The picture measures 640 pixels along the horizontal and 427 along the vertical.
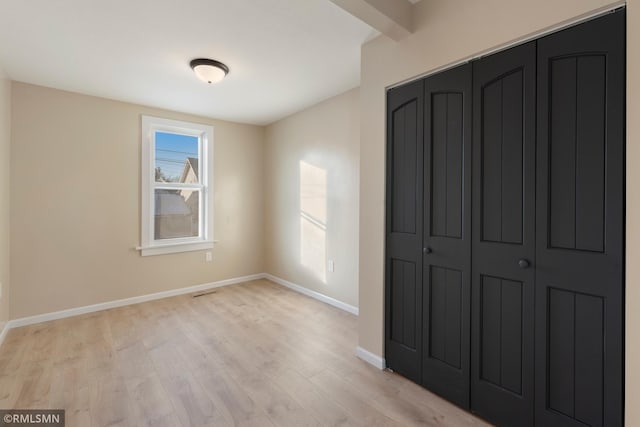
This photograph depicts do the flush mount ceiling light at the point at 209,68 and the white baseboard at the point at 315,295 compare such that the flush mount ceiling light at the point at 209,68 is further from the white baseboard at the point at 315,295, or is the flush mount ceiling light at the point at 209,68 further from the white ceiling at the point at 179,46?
the white baseboard at the point at 315,295

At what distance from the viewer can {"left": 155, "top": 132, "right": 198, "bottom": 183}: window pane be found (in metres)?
4.03

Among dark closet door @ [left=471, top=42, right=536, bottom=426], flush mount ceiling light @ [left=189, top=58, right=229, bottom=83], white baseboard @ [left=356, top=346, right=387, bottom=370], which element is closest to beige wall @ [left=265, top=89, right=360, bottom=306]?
white baseboard @ [left=356, top=346, right=387, bottom=370]

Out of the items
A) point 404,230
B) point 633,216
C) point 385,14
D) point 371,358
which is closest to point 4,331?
point 371,358

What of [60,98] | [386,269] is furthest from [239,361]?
[60,98]

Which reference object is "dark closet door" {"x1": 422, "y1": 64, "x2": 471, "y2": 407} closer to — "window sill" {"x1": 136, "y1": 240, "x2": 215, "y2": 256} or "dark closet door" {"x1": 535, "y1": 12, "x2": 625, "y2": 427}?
"dark closet door" {"x1": 535, "y1": 12, "x2": 625, "y2": 427}

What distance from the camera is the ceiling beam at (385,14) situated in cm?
178

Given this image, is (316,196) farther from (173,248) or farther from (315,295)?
(173,248)

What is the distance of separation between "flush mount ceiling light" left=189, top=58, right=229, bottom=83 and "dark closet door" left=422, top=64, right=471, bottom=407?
181 centimetres

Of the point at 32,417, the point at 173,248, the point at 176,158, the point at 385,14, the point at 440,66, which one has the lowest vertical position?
the point at 32,417

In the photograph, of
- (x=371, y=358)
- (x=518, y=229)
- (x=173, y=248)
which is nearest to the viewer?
(x=518, y=229)

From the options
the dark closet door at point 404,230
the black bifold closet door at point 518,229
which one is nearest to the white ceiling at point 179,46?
the dark closet door at point 404,230

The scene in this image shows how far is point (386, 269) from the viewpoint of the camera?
226cm

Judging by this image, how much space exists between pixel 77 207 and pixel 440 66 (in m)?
3.91

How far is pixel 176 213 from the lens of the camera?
421 centimetres
